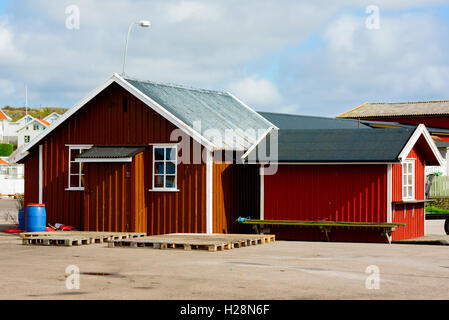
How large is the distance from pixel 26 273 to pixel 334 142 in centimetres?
1114

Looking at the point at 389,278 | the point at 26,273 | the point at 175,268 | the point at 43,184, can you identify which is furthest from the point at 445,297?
the point at 43,184

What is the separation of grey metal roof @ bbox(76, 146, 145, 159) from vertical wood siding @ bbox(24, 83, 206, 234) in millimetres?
283

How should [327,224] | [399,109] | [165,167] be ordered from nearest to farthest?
[327,224]
[165,167]
[399,109]

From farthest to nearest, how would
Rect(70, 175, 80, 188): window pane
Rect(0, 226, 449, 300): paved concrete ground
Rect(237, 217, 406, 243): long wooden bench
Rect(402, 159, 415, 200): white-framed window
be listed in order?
Rect(70, 175, 80, 188): window pane, Rect(402, 159, 415, 200): white-framed window, Rect(237, 217, 406, 243): long wooden bench, Rect(0, 226, 449, 300): paved concrete ground

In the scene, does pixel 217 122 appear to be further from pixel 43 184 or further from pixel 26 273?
pixel 26 273

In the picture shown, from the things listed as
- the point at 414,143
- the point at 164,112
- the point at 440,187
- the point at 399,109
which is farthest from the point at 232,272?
the point at 399,109

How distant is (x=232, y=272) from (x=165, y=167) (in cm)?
912

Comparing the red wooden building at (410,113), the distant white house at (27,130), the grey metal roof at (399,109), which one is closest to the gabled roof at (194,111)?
the red wooden building at (410,113)

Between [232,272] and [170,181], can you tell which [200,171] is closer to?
[170,181]

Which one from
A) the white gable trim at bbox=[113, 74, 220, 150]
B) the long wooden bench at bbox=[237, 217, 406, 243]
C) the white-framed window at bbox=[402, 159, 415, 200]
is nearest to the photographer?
the long wooden bench at bbox=[237, 217, 406, 243]

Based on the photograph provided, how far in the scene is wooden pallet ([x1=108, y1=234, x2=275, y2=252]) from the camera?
19.1 metres

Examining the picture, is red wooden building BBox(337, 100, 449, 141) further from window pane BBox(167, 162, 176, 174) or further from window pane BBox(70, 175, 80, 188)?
window pane BBox(167, 162, 176, 174)

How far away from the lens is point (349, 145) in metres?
22.3

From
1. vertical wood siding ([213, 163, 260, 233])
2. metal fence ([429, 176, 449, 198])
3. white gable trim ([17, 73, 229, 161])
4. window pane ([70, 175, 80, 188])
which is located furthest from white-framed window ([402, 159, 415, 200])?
metal fence ([429, 176, 449, 198])
